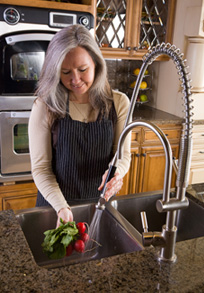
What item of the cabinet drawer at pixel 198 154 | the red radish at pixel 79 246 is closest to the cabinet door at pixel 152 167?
the cabinet drawer at pixel 198 154

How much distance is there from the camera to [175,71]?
2.99 m

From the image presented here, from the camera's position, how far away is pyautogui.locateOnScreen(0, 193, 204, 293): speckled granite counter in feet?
2.51

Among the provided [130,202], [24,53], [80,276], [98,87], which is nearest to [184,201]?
[80,276]

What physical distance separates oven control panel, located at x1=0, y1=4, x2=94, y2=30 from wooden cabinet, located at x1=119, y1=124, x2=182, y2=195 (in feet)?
3.22

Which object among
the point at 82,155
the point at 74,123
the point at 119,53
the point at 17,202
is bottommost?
the point at 17,202

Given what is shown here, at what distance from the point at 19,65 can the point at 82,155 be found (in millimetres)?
1031

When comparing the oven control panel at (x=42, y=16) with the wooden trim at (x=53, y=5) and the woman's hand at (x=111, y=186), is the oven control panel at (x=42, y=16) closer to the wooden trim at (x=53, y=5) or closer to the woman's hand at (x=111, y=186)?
the wooden trim at (x=53, y=5)

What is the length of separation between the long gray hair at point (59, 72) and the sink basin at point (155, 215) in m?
0.41

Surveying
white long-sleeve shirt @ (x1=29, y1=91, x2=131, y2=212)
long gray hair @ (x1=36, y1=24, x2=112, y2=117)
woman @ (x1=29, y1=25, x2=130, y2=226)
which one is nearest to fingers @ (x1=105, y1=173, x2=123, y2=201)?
woman @ (x1=29, y1=25, x2=130, y2=226)

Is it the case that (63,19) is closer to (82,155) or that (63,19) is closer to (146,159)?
(82,155)

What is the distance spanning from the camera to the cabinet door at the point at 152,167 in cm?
283

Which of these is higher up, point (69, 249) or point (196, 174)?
point (69, 249)

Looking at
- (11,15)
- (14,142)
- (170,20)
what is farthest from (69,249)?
(170,20)

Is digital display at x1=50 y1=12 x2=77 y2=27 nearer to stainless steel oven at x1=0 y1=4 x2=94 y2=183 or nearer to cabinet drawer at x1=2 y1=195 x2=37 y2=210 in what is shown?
stainless steel oven at x1=0 y1=4 x2=94 y2=183
